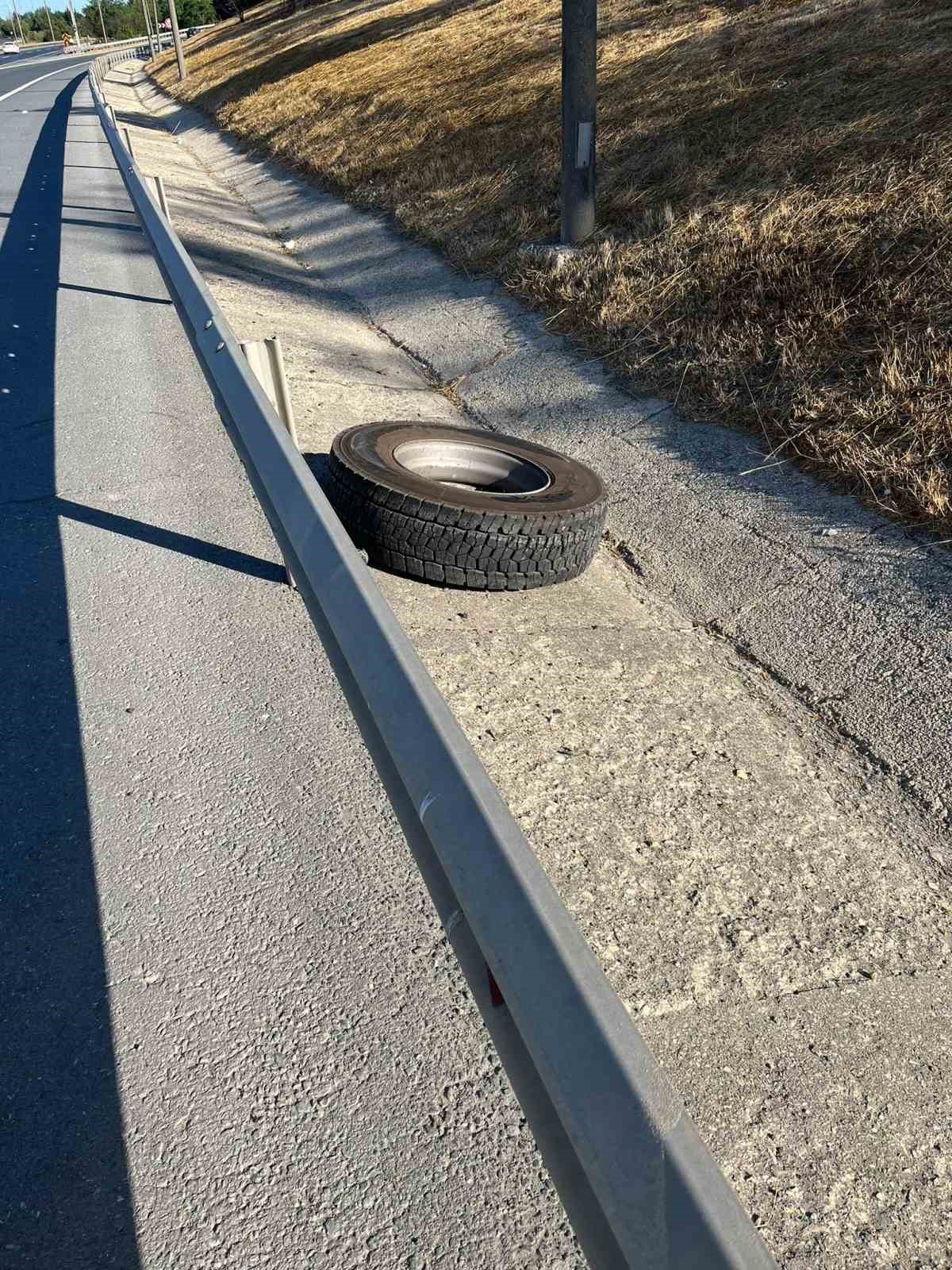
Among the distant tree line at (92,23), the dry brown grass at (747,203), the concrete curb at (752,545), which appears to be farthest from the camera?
the distant tree line at (92,23)

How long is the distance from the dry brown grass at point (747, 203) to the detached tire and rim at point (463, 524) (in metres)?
1.54

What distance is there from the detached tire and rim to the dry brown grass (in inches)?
60.7

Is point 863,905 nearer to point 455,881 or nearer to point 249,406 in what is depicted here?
point 455,881

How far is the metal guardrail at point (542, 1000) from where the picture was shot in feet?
3.24

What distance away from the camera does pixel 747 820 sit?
10.0ft

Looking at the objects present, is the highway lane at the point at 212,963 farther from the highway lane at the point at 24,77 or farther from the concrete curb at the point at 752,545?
the highway lane at the point at 24,77

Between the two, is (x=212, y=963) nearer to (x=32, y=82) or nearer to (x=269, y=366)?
(x=269, y=366)

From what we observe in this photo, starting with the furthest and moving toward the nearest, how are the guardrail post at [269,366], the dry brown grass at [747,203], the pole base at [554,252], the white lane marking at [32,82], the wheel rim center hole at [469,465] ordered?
the white lane marking at [32,82], the pole base at [554,252], the dry brown grass at [747,203], the wheel rim center hole at [469,465], the guardrail post at [269,366]

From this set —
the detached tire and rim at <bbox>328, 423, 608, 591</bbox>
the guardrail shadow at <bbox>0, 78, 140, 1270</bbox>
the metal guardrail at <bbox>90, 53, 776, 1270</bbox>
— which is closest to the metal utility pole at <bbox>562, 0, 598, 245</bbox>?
the detached tire and rim at <bbox>328, 423, 608, 591</bbox>

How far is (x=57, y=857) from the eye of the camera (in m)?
2.65

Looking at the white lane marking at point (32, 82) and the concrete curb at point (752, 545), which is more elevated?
the white lane marking at point (32, 82)

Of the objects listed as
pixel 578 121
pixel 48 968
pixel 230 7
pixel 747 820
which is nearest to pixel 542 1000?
pixel 48 968

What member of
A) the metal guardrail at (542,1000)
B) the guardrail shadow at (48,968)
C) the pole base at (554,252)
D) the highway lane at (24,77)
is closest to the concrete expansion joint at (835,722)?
the metal guardrail at (542,1000)

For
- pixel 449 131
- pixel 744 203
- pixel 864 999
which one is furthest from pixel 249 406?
pixel 449 131
